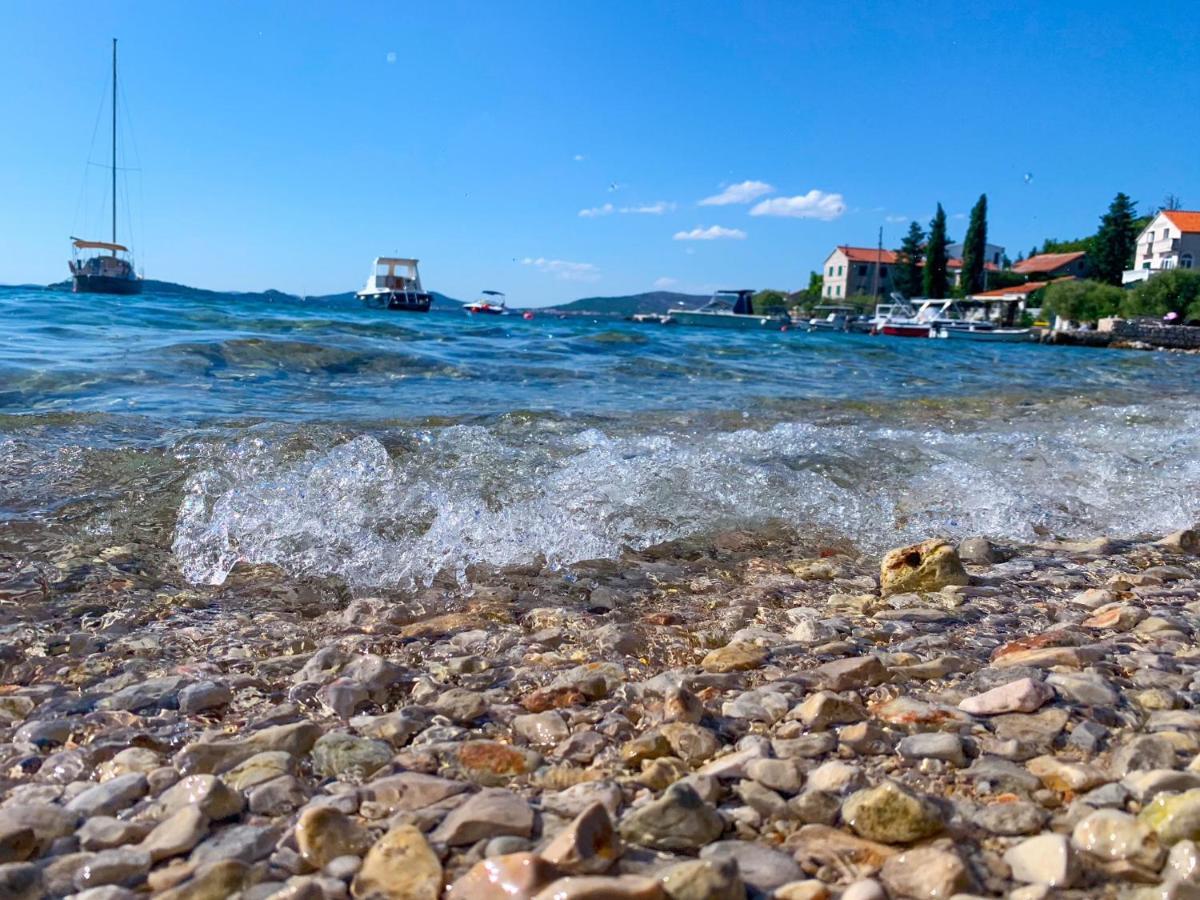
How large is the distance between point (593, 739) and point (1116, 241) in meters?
80.9

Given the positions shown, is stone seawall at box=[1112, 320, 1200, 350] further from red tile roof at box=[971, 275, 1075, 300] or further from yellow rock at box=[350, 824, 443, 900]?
yellow rock at box=[350, 824, 443, 900]

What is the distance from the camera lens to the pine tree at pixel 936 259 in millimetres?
72312

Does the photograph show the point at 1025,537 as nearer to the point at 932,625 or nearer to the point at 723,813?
the point at 932,625

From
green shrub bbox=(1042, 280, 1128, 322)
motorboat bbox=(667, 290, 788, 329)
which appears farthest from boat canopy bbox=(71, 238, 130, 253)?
green shrub bbox=(1042, 280, 1128, 322)

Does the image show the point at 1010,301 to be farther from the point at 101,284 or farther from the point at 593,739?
the point at 593,739

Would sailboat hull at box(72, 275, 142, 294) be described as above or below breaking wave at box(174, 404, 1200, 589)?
above

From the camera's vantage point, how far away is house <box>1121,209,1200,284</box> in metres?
66.1

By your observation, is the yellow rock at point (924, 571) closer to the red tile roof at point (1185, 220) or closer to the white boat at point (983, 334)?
the white boat at point (983, 334)

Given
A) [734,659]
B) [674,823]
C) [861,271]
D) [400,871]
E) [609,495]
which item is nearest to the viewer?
[400,871]

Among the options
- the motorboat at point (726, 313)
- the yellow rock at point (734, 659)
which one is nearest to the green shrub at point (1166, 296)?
the motorboat at point (726, 313)

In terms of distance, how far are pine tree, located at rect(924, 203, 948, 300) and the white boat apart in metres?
29.1

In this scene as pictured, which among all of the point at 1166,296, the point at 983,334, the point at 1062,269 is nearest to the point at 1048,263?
the point at 1062,269

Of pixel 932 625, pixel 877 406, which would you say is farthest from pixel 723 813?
pixel 877 406

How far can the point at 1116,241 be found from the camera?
225 ft
